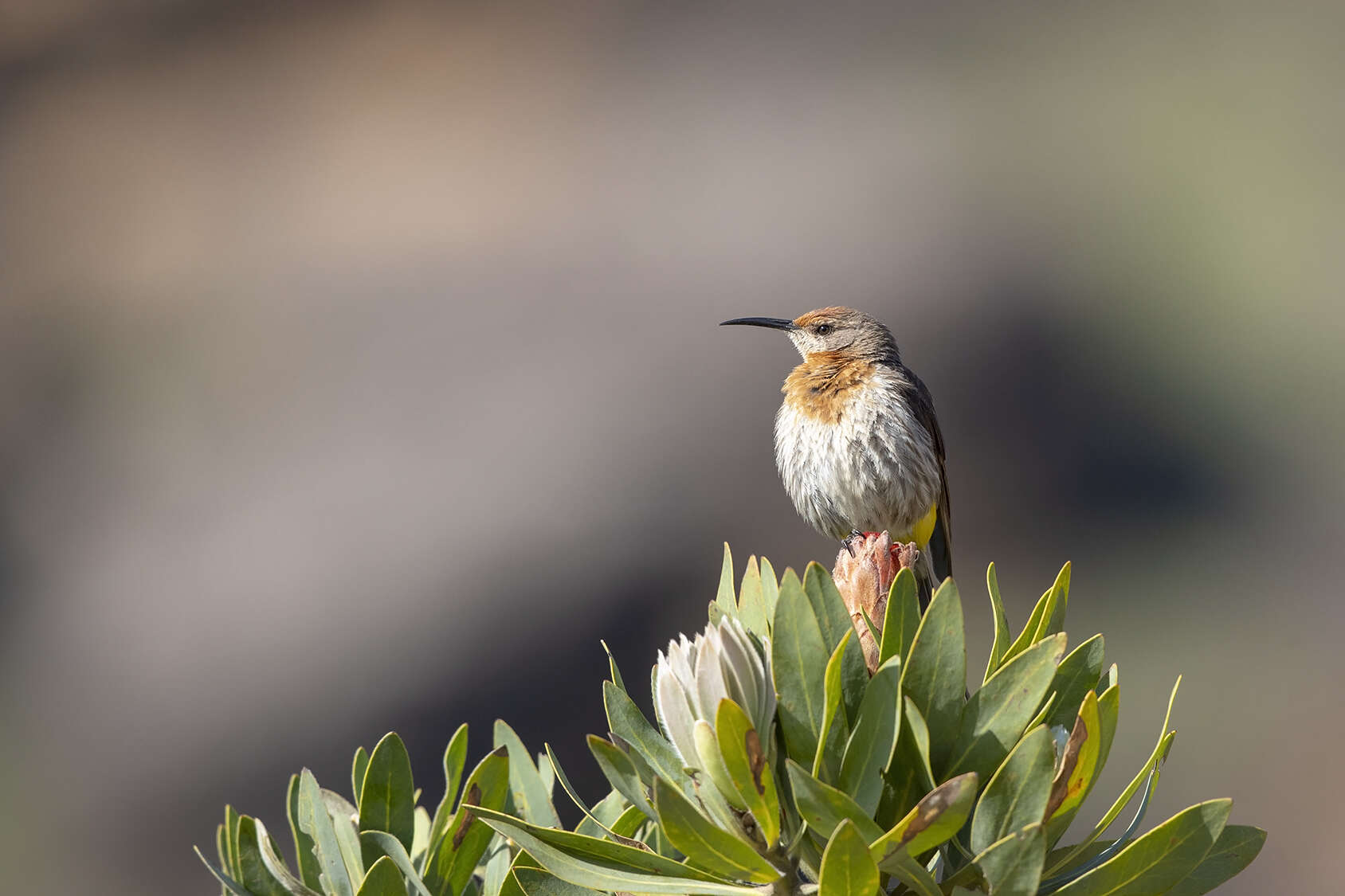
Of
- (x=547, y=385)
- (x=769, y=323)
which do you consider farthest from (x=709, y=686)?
(x=547, y=385)

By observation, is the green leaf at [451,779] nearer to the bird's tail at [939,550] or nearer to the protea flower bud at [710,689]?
the protea flower bud at [710,689]

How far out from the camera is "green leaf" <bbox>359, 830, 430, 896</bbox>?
5.21 feet

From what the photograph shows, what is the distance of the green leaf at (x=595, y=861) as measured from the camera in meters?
1.38

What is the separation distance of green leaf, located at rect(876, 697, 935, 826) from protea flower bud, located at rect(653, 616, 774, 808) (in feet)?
0.55

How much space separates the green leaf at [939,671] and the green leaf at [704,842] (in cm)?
27

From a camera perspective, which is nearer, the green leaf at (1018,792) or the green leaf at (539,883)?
the green leaf at (1018,792)

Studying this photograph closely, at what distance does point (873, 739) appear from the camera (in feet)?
4.43

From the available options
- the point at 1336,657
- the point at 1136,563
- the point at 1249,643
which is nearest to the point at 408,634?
the point at 1136,563

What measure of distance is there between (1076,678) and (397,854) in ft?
3.24

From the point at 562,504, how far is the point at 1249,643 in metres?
6.50

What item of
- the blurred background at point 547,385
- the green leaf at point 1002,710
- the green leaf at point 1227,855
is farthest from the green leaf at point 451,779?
the blurred background at point 547,385

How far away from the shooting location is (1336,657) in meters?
10.0

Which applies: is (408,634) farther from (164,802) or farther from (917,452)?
(917,452)

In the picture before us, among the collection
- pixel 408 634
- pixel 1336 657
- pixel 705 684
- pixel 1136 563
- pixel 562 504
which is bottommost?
pixel 1336 657
